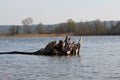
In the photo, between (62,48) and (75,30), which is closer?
(62,48)

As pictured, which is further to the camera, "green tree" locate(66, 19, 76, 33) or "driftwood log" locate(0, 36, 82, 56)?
"green tree" locate(66, 19, 76, 33)

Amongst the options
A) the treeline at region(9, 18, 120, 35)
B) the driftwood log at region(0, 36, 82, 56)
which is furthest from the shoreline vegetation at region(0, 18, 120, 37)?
the driftwood log at region(0, 36, 82, 56)

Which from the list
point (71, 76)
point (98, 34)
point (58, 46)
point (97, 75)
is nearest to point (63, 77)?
Answer: point (71, 76)

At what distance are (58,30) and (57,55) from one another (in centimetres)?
12794

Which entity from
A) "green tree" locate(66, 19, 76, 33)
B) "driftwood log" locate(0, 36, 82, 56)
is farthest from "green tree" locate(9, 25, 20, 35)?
"driftwood log" locate(0, 36, 82, 56)

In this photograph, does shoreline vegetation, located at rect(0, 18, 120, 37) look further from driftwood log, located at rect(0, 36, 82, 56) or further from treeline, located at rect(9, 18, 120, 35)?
driftwood log, located at rect(0, 36, 82, 56)

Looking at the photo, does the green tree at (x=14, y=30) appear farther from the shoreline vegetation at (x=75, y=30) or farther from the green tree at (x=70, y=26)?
the green tree at (x=70, y=26)

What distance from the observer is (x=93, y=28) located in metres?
168

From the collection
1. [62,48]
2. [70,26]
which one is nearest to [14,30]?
[70,26]

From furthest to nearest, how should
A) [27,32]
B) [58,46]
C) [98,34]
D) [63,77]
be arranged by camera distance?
[27,32]
[98,34]
[58,46]
[63,77]

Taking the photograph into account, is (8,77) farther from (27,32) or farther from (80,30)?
(27,32)

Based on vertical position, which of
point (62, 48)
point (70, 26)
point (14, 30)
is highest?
point (70, 26)

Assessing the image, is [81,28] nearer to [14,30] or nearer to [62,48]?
[14,30]

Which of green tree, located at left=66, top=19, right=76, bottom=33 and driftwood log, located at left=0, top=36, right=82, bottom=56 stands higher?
green tree, located at left=66, top=19, right=76, bottom=33
